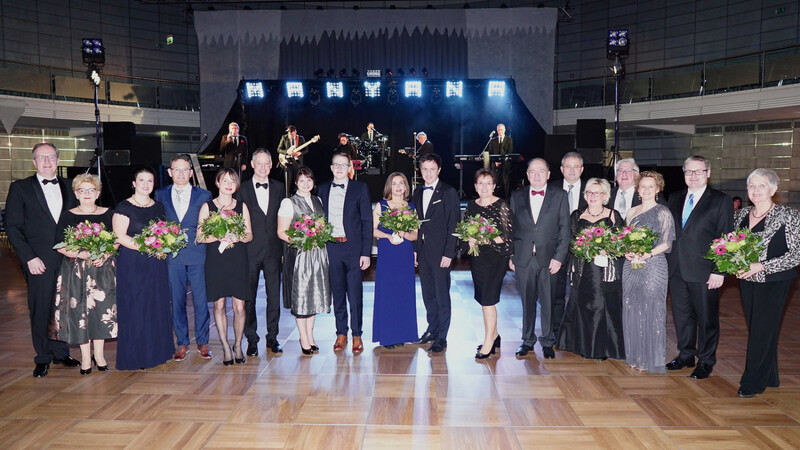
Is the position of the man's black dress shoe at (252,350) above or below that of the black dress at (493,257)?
below

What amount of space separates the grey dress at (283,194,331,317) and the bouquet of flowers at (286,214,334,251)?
0.18 meters

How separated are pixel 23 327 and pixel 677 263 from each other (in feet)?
20.1

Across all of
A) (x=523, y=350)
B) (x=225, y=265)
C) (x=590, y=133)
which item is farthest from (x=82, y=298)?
(x=590, y=133)

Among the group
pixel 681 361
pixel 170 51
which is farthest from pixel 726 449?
pixel 170 51

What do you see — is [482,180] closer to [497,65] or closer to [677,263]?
[677,263]

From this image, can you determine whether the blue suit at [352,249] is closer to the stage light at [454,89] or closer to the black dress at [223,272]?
the black dress at [223,272]

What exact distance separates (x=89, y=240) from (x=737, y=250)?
4.35 metres

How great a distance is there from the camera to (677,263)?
4160 millimetres

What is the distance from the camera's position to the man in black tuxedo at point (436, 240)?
4.62 m

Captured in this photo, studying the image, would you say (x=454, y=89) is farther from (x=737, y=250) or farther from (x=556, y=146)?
(x=737, y=250)

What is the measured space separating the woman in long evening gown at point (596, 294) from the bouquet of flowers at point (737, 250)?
29.7 inches

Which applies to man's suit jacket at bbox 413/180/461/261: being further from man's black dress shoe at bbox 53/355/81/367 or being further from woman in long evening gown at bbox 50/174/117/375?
man's black dress shoe at bbox 53/355/81/367

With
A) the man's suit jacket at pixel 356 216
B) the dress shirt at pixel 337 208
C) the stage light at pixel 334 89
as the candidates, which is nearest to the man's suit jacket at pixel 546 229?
the man's suit jacket at pixel 356 216

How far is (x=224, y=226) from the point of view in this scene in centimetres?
398
